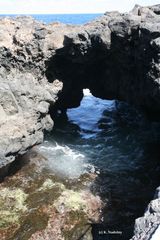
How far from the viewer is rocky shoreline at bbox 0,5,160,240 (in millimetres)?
23297

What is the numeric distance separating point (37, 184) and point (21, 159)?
3.28 metres

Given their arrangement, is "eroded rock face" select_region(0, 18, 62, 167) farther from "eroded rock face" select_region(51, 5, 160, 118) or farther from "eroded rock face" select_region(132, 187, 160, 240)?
"eroded rock face" select_region(132, 187, 160, 240)

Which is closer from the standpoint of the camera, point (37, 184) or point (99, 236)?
point (99, 236)

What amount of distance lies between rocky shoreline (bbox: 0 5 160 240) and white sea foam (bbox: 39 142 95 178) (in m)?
2.62

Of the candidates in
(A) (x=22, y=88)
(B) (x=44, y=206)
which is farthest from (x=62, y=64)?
(B) (x=44, y=206)

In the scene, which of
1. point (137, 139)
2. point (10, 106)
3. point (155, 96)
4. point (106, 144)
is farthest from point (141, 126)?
point (10, 106)

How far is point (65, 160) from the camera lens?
2772 cm

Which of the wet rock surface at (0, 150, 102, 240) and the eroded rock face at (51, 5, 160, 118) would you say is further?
the eroded rock face at (51, 5, 160, 118)

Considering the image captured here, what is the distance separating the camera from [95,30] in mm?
26859

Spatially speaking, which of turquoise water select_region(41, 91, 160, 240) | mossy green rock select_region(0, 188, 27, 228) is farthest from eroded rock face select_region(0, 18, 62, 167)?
turquoise water select_region(41, 91, 160, 240)

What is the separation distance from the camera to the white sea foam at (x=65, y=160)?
2581 cm

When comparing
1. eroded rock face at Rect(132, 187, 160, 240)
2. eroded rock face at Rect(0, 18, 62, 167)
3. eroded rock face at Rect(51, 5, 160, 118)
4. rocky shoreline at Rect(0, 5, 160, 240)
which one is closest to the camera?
eroded rock face at Rect(132, 187, 160, 240)

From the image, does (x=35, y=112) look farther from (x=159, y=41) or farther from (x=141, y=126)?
(x=141, y=126)

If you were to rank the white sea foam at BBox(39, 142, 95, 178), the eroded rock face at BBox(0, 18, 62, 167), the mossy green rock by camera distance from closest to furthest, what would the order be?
the mossy green rock, the eroded rock face at BBox(0, 18, 62, 167), the white sea foam at BBox(39, 142, 95, 178)
